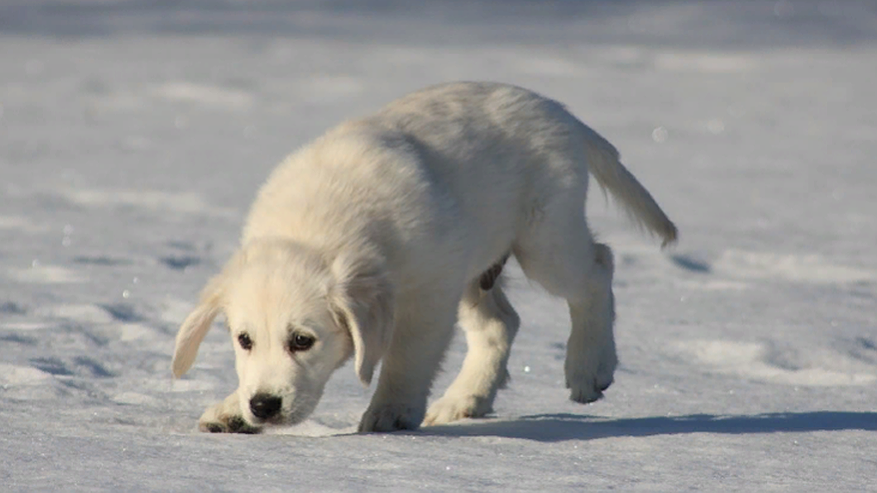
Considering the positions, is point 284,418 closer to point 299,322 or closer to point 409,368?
point 299,322

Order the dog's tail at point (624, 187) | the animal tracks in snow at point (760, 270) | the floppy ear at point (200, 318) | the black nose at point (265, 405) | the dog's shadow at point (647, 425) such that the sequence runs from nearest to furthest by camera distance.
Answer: the black nose at point (265, 405), the floppy ear at point (200, 318), the dog's shadow at point (647, 425), the dog's tail at point (624, 187), the animal tracks in snow at point (760, 270)

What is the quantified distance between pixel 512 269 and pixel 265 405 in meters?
2.19

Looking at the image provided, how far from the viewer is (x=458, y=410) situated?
434 centimetres

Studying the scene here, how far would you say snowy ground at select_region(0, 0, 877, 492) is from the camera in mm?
3381

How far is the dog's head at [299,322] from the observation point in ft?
11.5

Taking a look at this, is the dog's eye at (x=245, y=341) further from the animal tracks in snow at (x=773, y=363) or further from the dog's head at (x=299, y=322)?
the animal tracks in snow at (x=773, y=363)

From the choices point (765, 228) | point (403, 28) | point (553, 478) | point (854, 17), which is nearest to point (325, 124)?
point (765, 228)

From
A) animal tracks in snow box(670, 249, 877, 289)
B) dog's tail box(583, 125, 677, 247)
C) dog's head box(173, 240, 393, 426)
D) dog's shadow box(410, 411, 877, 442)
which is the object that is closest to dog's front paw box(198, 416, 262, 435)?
dog's head box(173, 240, 393, 426)

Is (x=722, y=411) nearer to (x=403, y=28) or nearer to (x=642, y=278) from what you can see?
(x=642, y=278)

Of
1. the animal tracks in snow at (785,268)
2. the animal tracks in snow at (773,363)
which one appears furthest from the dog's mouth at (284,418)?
the animal tracks in snow at (785,268)

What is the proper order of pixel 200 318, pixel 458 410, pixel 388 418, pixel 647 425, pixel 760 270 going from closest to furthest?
pixel 200 318 → pixel 388 418 → pixel 647 425 → pixel 458 410 → pixel 760 270

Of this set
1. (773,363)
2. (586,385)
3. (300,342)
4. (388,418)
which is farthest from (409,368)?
(773,363)

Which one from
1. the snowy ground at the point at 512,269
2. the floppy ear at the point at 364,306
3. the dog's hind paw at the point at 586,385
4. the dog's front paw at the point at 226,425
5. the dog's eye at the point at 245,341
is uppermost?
the floppy ear at the point at 364,306

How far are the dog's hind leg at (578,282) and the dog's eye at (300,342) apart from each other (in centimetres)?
100
